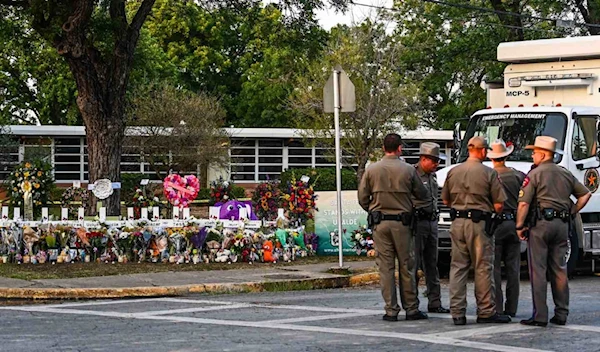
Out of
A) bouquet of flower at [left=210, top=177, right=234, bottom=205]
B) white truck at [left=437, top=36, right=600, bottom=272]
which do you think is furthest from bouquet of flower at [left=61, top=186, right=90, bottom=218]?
white truck at [left=437, top=36, right=600, bottom=272]

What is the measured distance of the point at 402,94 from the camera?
40.6 metres

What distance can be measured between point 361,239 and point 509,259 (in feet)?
25.1

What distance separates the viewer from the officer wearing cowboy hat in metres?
12.2

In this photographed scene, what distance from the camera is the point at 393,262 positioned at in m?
12.0

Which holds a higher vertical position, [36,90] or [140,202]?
[36,90]

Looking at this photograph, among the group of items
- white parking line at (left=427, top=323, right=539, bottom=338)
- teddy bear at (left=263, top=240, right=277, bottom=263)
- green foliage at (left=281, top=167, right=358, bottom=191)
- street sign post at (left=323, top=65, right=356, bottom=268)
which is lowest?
white parking line at (left=427, top=323, right=539, bottom=338)

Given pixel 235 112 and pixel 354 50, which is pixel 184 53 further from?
pixel 354 50

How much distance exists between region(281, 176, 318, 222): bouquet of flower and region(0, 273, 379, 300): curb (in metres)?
3.39

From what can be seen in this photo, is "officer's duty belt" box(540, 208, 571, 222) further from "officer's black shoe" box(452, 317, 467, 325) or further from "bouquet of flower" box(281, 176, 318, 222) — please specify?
"bouquet of flower" box(281, 176, 318, 222)

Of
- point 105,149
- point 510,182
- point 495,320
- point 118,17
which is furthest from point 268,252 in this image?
point 495,320

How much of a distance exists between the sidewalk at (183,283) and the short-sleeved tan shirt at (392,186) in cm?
426

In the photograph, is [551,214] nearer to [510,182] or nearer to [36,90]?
[510,182]

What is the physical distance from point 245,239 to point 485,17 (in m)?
25.0

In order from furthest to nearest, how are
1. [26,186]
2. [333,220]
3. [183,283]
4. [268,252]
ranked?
[26,186] → [333,220] → [268,252] → [183,283]
